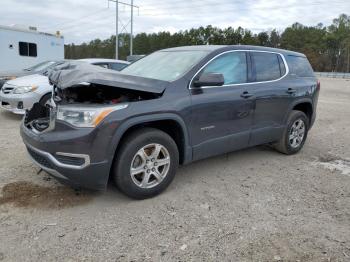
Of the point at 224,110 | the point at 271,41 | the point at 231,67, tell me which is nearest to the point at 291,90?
the point at 231,67

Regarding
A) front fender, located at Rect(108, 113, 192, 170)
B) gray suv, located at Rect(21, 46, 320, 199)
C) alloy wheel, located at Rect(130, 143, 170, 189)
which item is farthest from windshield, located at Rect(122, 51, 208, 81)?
alloy wheel, located at Rect(130, 143, 170, 189)

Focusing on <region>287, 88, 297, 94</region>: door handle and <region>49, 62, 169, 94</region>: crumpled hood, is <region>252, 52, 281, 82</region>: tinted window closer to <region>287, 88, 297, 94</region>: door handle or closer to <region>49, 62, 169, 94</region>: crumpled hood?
<region>287, 88, 297, 94</region>: door handle

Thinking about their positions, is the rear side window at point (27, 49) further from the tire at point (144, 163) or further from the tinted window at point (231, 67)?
the tire at point (144, 163)

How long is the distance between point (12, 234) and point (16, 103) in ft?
17.0

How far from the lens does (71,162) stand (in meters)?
3.35

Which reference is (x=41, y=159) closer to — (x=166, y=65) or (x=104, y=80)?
(x=104, y=80)

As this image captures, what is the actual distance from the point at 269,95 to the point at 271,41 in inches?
4120

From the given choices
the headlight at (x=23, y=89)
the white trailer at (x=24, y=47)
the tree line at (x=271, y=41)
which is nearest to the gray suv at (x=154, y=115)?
the headlight at (x=23, y=89)

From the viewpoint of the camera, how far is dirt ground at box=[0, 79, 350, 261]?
2893mm

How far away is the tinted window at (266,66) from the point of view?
4914 mm

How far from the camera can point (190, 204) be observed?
3766 mm

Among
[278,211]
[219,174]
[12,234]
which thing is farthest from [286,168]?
[12,234]

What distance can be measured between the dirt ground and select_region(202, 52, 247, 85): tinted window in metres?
1.34

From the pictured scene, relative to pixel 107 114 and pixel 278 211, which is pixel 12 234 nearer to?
pixel 107 114
